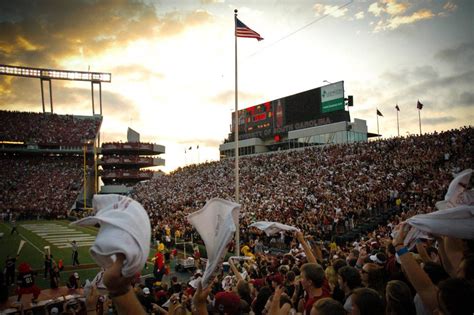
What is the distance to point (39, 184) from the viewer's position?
54875 mm

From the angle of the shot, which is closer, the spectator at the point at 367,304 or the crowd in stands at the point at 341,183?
the spectator at the point at 367,304

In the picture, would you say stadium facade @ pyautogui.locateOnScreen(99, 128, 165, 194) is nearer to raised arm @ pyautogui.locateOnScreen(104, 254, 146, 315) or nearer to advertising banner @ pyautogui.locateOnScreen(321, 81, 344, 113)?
advertising banner @ pyautogui.locateOnScreen(321, 81, 344, 113)

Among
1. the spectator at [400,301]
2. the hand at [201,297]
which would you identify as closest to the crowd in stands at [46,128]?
the hand at [201,297]

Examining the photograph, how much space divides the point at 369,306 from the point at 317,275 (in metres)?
1.25

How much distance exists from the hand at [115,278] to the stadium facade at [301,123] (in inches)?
1395

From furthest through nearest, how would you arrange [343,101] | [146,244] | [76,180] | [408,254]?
1. [76,180]
2. [343,101]
3. [408,254]
4. [146,244]

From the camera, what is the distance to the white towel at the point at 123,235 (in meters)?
2.10

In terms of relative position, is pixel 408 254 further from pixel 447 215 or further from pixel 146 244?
pixel 146 244

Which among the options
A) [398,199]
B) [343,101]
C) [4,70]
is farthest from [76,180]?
[398,199]

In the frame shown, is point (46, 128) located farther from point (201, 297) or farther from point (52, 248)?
point (201, 297)

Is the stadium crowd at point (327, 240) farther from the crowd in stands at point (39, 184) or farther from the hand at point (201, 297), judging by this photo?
the crowd in stands at point (39, 184)

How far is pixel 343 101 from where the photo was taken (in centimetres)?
3538

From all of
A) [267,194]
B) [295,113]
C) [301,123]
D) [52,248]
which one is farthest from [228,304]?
[295,113]

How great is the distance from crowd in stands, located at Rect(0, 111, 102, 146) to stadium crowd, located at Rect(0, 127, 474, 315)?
1023 inches
